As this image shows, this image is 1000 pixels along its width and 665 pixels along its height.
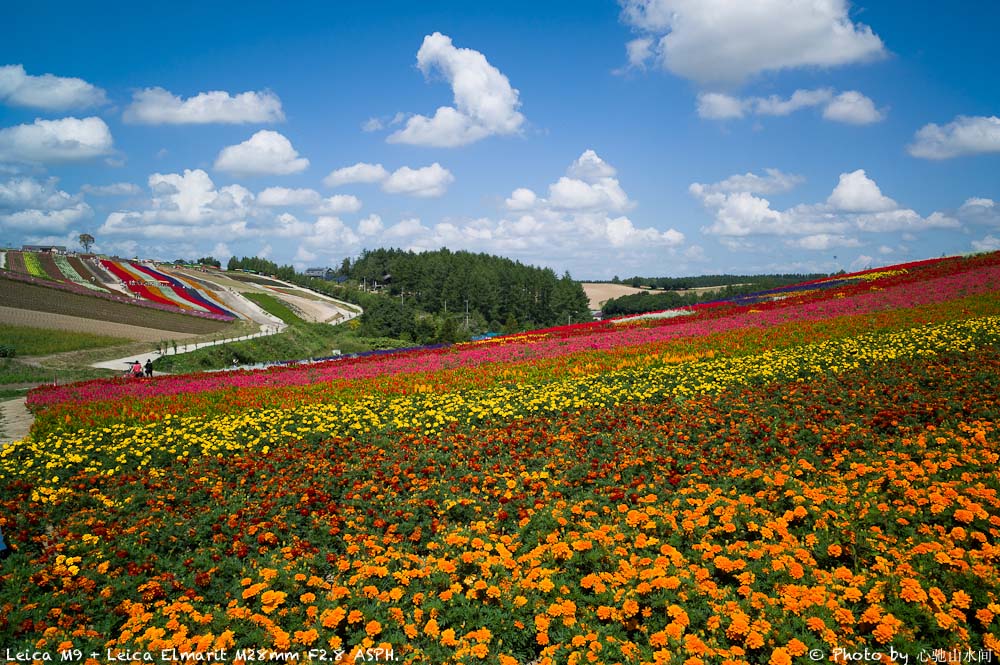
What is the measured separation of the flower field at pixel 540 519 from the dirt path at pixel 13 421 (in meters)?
0.77

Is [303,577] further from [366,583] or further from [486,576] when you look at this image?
[486,576]

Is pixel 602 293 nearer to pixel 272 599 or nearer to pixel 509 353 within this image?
pixel 509 353

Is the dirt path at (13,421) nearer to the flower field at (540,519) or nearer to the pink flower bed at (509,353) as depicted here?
the pink flower bed at (509,353)

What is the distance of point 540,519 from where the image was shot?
6.99m

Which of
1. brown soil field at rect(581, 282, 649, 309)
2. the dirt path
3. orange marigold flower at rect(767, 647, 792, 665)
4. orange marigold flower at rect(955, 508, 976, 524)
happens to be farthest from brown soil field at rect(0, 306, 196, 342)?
brown soil field at rect(581, 282, 649, 309)

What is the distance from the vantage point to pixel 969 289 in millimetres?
22734

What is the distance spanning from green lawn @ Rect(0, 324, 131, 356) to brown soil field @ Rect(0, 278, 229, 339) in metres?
8.00

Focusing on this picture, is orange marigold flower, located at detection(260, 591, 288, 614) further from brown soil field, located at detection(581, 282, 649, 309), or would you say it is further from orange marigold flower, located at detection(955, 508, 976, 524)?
brown soil field, located at detection(581, 282, 649, 309)

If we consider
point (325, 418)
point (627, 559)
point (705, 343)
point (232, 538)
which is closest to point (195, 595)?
Result: point (232, 538)

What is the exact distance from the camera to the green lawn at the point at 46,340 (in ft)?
105

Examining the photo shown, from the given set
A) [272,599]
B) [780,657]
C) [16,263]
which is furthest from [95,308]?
[780,657]

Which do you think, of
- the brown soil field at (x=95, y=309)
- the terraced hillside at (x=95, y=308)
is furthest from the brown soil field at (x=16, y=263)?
the brown soil field at (x=95, y=309)

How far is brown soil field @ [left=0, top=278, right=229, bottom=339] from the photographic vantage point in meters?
44.8

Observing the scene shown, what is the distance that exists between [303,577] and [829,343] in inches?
644
